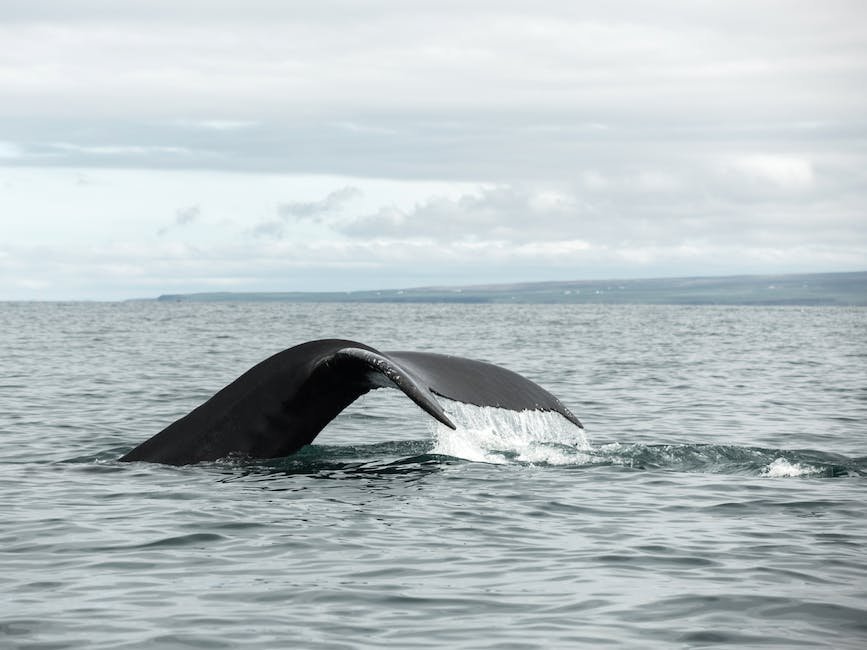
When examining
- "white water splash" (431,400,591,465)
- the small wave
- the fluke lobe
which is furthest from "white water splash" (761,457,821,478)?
the fluke lobe

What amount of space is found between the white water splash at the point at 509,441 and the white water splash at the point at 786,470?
1.73 metres

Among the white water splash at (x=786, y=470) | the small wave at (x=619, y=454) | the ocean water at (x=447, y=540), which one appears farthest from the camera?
the small wave at (x=619, y=454)

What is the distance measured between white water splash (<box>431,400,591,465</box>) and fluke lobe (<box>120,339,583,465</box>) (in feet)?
5.02

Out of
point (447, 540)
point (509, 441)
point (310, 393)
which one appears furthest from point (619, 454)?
point (447, 540)

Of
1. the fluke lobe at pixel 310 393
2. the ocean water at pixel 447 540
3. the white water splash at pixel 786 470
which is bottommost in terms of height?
the white water splash at pixel 786 470

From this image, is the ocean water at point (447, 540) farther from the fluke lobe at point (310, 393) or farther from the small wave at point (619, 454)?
the fluke lobe at point (310, 393)

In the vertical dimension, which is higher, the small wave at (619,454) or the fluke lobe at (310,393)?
the fluke lobe at (310,393)

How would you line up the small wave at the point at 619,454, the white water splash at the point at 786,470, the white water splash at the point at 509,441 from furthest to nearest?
the white water splash at the point at 509,441 < the small wave at the point at 619,454 < the white water splash at the point at 786,470

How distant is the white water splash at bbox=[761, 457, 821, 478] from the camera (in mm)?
11445

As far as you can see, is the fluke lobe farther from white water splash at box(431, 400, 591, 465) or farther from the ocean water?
white water splash at box(431, 400, 591, 465)

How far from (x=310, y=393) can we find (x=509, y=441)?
4117 mm

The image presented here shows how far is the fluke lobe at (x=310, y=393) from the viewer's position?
9047 millimetres

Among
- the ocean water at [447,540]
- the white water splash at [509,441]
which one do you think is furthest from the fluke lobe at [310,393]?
the white water splash at [509,441]

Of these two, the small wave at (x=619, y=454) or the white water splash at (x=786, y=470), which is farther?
the small wave at (x=619, y=454)
